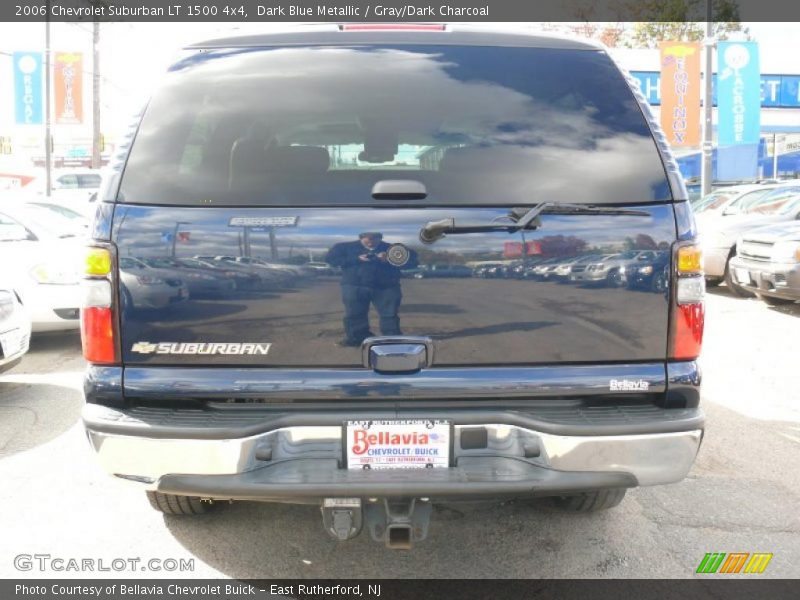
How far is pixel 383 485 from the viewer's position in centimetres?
230

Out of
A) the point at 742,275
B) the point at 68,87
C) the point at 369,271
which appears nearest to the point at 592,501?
the point at 369,271

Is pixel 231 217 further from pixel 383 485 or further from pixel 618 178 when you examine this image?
pixel 618 178

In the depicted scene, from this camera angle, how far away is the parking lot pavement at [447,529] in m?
2.99

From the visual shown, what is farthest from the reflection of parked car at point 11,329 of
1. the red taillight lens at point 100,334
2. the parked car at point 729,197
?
the parked car at point 729,197

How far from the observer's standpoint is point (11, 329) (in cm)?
518

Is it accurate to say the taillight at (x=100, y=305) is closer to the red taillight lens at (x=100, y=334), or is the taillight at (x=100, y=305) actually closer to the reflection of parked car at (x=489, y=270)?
the red taillight lens at (x=100, y=334)

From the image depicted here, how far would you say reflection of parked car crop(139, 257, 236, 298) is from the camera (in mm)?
2363

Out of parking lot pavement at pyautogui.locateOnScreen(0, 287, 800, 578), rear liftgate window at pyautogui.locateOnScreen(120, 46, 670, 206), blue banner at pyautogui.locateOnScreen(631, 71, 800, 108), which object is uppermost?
blue banner at pyautogui.locateOnScreen(631, 71, 800, 108)

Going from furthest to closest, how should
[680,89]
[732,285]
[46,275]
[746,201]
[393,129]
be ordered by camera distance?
[680,89] → [746,201] → [732,285] → [46,275] → [393,129]

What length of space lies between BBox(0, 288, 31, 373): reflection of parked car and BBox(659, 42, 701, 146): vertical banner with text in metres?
18.6

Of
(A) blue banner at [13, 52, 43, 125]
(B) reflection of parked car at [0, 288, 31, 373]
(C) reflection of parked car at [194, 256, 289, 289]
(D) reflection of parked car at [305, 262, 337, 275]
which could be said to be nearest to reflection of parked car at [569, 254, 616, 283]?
(D) reflection of parked car at [305, 262, 337, 275]

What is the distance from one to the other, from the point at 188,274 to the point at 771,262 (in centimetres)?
795

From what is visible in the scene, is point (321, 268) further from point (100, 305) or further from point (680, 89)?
point (680, 89)

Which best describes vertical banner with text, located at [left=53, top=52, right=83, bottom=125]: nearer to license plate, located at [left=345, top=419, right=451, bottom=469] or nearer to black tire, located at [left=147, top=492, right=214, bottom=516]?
black tire, located at [left=147, top=492, right=214, bottom=516]
